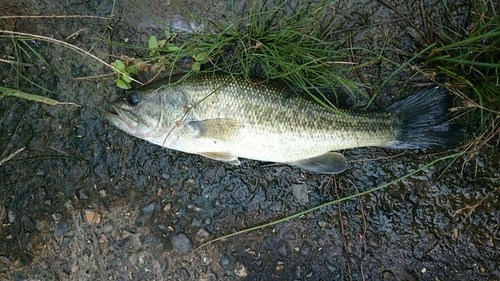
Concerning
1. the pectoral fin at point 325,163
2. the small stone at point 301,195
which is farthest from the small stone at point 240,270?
the pectoral fin at point 325,163

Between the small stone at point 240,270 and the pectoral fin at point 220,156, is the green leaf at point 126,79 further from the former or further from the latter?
the small stone at point 240,270

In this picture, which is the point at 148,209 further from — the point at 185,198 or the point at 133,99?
the point at 133,99

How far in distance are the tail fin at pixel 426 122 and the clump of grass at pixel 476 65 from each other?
0.15m

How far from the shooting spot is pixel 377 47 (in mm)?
3225

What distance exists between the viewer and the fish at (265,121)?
9.63ft

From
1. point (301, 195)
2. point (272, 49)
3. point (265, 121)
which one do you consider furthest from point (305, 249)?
point (272, 49)

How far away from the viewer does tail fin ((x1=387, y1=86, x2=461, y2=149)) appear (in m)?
3.08

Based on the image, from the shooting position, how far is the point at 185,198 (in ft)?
10.7

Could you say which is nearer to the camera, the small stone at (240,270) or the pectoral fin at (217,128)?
the pectoral fin at (217,128)

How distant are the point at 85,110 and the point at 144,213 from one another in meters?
1.00

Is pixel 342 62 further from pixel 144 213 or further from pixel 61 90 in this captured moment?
pixel 61 90

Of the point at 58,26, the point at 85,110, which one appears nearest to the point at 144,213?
the point at 85,110

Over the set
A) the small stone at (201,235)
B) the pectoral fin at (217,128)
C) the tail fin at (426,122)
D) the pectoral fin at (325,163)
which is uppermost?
the tail fin at (426,122)

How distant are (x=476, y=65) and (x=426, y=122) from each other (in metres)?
0.57
